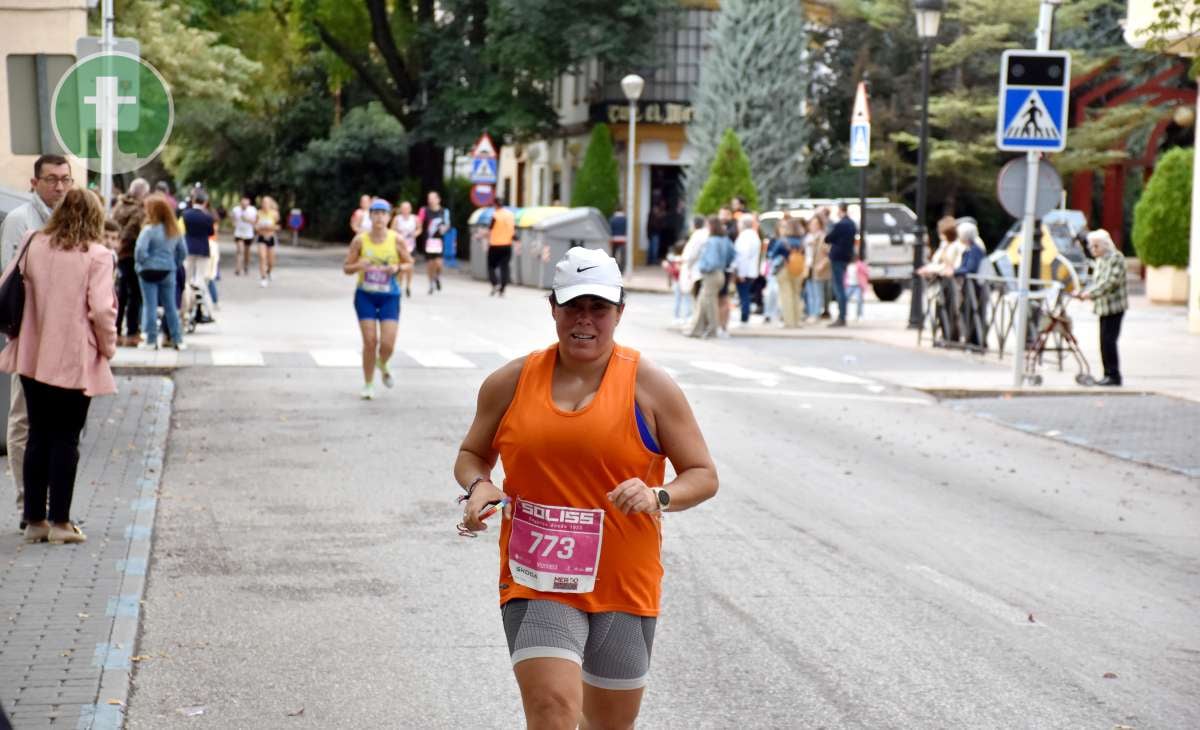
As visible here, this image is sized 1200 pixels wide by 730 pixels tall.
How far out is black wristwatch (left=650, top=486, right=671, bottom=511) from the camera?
4.64 metres

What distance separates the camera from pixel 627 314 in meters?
31.6

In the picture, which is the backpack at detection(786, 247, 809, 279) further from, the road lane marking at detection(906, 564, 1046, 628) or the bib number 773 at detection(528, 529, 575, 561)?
the bib number 773 at detection(528, 529, 575, 561)

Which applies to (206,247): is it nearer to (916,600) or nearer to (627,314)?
(627,314)

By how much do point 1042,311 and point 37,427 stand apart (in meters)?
14.9

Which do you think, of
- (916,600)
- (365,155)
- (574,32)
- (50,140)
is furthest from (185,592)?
(365,155)

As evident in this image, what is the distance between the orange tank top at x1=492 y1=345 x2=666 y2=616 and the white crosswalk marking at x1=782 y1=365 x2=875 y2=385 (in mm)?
15666

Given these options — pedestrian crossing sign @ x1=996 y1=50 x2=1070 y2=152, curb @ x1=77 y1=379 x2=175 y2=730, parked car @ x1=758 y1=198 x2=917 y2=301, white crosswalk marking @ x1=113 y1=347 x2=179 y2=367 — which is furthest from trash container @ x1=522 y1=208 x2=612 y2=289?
curb @ x1=77 y1=379 x2=175 y2=730

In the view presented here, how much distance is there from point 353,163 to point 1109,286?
47943 mm

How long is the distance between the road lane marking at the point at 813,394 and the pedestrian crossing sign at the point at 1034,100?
2.67 m

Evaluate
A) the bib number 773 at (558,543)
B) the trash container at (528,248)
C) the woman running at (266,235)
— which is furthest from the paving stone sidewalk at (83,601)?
the trash container at (528,248)

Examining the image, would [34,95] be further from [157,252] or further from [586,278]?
[586,278]

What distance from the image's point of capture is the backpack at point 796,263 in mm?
28375

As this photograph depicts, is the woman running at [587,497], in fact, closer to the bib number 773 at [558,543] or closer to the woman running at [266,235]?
the bib number 773 at [558,543]

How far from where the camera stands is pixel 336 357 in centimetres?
2120
